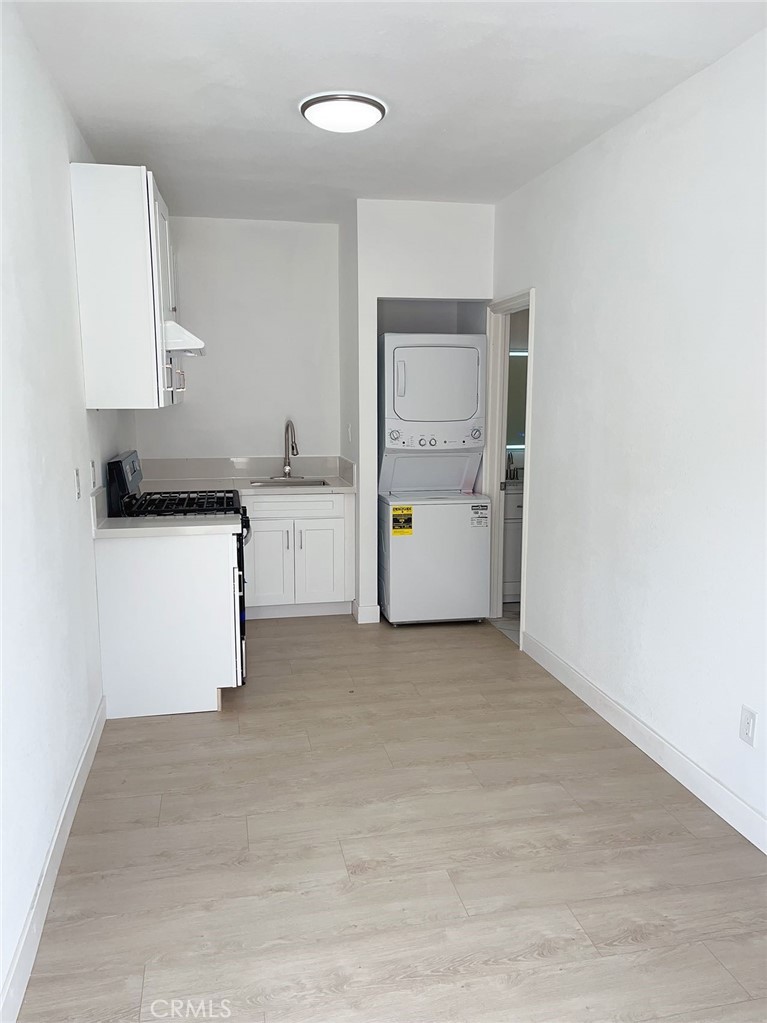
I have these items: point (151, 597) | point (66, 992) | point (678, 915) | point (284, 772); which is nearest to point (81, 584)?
point (151, 597)

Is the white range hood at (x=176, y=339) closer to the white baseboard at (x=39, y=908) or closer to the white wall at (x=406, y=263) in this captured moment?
the white wall at (x=406, y=263)

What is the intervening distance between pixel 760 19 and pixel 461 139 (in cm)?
130

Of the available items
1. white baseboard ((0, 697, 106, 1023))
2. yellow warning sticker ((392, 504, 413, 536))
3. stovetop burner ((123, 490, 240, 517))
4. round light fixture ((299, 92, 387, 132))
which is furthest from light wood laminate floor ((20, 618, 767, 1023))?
round light fixture ((299, 92, 387, 132))

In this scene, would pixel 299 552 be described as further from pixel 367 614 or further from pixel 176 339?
pixel 176 339

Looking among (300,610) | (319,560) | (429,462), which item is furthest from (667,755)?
(300,610)

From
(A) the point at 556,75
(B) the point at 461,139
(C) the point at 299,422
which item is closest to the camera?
(A) the point at 556,75

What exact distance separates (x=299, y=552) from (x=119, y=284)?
83.4 inches

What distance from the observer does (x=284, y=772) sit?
2.91m

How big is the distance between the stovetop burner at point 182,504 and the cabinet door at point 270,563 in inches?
19.2

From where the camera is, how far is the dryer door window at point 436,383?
453 centimetres

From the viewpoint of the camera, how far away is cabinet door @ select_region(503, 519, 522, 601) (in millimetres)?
4984

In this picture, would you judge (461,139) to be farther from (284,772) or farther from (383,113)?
(284,772)

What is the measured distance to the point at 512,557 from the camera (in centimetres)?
507

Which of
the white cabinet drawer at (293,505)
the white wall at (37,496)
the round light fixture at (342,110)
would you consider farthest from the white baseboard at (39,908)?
the round light fixture at (342,110)
